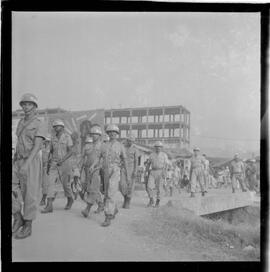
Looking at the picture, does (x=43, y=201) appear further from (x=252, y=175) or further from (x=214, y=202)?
(x=252, y=175)

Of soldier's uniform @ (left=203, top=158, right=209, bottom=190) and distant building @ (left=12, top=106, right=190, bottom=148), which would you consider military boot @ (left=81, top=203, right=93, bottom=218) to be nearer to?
distant building @ (left=12, top=106, right=190, bottom=148)

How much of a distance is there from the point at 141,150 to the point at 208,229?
4.91 ft

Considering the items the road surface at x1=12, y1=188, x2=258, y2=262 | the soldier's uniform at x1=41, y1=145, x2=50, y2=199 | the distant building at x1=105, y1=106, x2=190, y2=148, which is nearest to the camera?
the road surface at x1=12, y1=188, x2=258, y2=262

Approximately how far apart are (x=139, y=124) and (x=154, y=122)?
22 centimetres

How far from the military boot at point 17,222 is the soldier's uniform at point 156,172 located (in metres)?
1.84

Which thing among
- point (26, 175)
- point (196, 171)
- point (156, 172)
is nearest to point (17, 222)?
point (26, 175)

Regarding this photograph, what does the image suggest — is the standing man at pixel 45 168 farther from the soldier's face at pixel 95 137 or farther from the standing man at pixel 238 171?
the standing man at pixel 238 171

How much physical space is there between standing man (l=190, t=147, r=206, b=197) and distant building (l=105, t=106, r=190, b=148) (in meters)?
0.20

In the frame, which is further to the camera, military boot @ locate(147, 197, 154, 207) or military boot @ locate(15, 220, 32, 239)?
military boot @ locate(147, 197, 154, 207)

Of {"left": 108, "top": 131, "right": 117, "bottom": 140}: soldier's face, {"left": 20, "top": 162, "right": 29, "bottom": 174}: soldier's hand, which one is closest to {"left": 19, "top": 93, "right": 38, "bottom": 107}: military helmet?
{"left": 20, "top": 162, "right": 29, "bottom": 174}: soldier's hand

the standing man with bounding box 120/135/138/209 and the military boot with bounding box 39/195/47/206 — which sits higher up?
the standing man with bounding box 120/135/138/209

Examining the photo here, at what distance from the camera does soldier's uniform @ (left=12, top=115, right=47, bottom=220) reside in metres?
5.18

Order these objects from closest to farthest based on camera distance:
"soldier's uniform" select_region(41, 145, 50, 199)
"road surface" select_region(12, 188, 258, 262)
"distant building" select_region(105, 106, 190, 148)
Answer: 1. "road surface" select_region(12, 188, 258, 262)
2. "soldier's uniform" select_region(41, 145, 50, 199)
3. "distant building" select_region(105, 106, 190, 148)

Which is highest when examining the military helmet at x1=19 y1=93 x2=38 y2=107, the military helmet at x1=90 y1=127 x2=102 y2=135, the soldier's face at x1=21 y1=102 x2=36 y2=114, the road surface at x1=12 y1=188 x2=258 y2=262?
the military helmet at x1=19 y1=93 x2=38 y2=107
